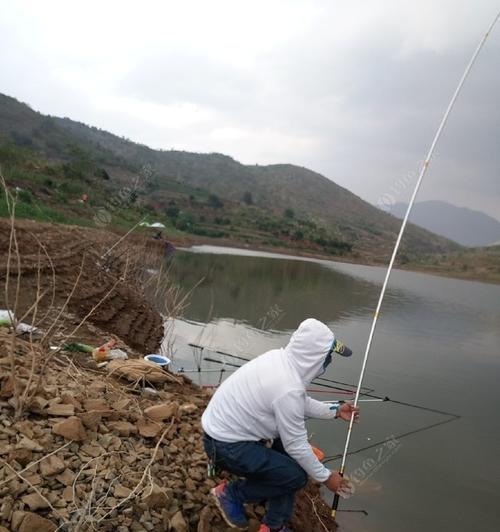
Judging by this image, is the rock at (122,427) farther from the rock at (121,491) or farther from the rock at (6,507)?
the rock at (6,507)

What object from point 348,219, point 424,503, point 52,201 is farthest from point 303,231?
point 424,503

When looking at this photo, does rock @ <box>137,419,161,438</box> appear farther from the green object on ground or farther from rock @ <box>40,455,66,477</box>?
the green object on ground

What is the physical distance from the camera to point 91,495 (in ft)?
6.99

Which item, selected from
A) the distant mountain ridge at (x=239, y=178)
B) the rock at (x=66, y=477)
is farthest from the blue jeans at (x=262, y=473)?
the distant mountain ridge at (x=239, y=178)

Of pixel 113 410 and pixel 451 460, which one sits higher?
pixel 113 410

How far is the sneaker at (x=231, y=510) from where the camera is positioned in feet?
8.02

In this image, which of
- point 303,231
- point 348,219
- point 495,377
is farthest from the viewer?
point 348,219

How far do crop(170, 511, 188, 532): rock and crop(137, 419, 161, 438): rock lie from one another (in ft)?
2.30

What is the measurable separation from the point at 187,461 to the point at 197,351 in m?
4.70

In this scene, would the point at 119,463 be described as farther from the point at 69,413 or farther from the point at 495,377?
the point at 495,377

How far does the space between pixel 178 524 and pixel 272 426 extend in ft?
2.59

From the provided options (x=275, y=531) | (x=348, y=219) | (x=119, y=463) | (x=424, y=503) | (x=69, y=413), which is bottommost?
(x=424, y=503)

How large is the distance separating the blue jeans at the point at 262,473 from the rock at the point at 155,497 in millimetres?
346

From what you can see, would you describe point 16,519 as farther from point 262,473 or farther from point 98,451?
point 262,473
